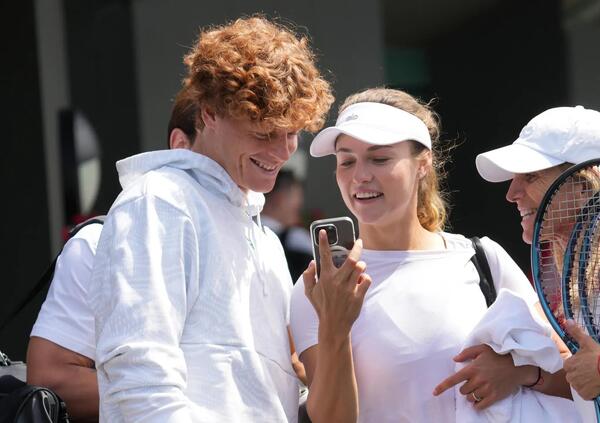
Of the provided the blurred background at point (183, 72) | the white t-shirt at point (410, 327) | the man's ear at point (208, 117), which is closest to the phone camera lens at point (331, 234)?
the white t-shirt at point (410, 327)

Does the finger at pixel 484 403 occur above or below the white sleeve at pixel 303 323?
below

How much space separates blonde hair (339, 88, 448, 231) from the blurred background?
2685mm

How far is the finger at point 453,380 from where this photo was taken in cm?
230

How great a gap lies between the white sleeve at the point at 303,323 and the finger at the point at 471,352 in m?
0.33

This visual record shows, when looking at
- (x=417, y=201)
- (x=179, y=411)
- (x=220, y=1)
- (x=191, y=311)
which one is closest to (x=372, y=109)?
(x=417, y=201)

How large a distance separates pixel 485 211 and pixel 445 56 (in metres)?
0.89

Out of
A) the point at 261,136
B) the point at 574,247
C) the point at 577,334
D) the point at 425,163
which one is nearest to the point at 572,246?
the point at 574,247

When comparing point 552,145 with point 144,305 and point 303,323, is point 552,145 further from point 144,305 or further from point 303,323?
point 144,305

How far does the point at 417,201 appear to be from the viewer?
2.71m

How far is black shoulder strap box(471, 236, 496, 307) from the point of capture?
2.51 metres

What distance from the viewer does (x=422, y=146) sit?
2.60m

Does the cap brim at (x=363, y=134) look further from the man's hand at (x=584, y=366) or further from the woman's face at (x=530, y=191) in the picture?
the man's hand at (x=584, y=366)

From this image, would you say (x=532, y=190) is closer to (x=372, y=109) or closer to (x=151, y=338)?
(x=372, y=109)

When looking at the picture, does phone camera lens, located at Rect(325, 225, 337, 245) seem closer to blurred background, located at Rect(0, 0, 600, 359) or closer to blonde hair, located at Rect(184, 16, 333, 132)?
blonde hair, located at Rect(184, 16, 333, 132)
